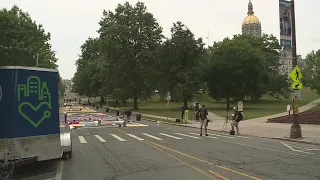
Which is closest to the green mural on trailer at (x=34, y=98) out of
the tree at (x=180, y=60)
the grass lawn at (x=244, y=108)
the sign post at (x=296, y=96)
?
the sign post at (x=296, y=96)

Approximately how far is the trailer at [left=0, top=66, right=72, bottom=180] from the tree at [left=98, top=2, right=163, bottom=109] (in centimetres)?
5230

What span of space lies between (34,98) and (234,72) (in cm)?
5694

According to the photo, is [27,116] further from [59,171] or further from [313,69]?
[313,69]

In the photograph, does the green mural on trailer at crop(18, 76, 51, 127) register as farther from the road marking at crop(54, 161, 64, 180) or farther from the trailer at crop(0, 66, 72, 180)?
the road marking at crop(54, 161, 64, 180)

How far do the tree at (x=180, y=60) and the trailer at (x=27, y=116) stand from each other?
5150 centimetres

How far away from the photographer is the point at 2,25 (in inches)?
2131

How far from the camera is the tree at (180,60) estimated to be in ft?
201

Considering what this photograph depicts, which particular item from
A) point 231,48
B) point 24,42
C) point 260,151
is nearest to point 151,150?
point 260,151

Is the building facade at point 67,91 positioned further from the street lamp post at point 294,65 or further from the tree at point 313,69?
the tree at point 313,69

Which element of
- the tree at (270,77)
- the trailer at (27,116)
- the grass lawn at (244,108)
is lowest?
the grass lawn at (244,108)

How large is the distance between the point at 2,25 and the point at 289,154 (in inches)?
2048

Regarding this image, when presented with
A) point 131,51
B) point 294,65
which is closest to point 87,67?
point 131,51

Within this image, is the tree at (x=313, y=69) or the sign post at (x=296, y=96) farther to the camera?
the tree at (x=313, y=69)

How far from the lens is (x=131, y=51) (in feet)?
209
